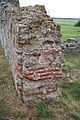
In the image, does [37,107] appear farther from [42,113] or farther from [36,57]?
[36,57]

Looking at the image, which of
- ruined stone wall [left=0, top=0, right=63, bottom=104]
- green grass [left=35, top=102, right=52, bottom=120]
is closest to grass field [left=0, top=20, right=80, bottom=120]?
green grass [left=35, top=102, right=52, bottom=120]

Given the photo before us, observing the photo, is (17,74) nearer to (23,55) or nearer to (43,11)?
(23,55)

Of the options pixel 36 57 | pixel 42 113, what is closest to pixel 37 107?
pixel 42 113

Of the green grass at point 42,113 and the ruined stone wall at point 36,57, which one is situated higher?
the ruined stone wall at point 36,57

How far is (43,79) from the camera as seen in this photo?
8.05 meters

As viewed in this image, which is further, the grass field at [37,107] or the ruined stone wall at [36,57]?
the ruined stone wall at [36,57]

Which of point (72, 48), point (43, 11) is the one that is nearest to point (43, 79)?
point (43, 11)

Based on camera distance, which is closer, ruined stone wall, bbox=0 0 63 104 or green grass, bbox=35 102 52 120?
green grass, bbox=35 102 52 120

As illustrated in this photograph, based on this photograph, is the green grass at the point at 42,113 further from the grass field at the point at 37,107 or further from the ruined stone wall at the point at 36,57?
the ruined stone wall at the point at 36,57

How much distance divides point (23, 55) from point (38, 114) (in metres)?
1.43

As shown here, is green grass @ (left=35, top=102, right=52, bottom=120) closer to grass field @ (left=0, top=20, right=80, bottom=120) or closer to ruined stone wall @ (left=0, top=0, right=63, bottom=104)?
grass field @ (left=0, top=20, right=80, bottom=120)

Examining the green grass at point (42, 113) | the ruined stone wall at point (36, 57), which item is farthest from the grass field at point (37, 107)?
the ruined stone wall at point (36, 57)

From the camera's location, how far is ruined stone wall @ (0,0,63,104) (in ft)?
26.0

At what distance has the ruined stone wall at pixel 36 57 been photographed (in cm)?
791
